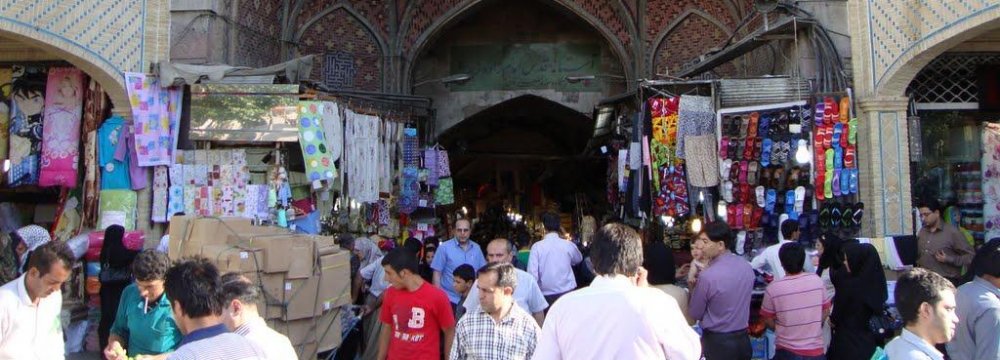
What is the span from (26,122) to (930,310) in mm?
7706

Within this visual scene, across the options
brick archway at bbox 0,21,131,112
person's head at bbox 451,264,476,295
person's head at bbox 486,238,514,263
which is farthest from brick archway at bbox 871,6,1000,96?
brick archway at bbox 0,21,131,112

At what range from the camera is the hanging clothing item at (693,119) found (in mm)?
7844

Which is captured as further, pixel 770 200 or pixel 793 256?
pixel 770 200

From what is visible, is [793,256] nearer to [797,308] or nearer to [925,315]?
[797,308]

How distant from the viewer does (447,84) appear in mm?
12695

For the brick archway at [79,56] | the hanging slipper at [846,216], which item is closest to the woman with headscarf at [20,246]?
the brick archway at [79,56]

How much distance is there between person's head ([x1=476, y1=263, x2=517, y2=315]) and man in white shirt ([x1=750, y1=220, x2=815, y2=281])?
271cm

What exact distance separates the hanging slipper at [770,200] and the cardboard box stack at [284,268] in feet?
13.6

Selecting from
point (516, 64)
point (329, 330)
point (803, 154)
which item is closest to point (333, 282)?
point (329, 330)

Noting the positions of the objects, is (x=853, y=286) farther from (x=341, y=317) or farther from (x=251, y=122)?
(x=251, y=122)

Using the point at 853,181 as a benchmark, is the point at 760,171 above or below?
above

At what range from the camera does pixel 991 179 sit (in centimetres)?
802

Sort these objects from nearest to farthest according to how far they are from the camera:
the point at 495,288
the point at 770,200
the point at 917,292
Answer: the point at 917,292 → the point at 495,288 → the point at 770,200

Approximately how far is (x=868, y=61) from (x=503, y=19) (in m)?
6.30
